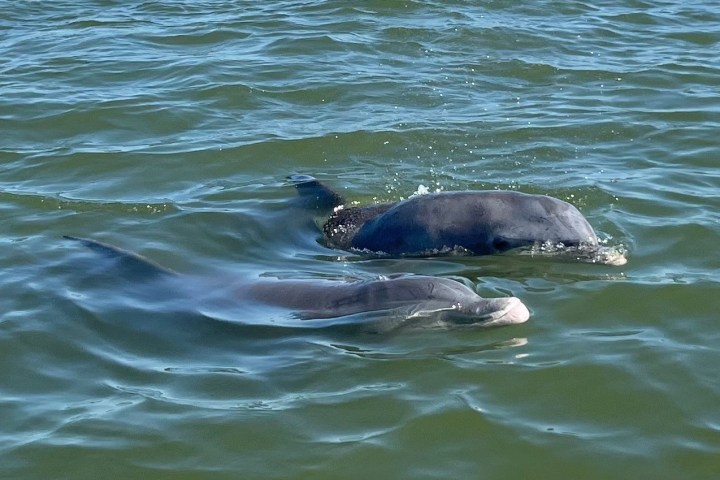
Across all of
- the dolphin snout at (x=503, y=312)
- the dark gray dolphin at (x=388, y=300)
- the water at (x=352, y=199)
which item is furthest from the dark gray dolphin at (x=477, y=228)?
the dolphin snout at (x=503, y=312)

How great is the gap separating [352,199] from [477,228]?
192cm

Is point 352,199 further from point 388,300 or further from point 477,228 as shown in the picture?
point 388,300

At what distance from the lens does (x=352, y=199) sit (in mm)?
10906

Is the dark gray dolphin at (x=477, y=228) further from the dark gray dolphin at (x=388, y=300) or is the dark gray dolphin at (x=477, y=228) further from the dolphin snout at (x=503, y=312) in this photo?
the dolphin snout at (x=503, y=312)

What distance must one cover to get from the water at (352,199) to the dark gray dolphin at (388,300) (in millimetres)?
114

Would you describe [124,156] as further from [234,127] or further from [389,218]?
[389,218]

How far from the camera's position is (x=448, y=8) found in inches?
703

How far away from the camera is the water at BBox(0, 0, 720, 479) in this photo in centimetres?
644

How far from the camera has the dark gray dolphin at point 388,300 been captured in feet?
24.9

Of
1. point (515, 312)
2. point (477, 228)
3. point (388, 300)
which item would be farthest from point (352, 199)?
point (515, 312)

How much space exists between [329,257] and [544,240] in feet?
5.71

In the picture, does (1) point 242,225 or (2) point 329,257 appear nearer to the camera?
(2) point 329,257

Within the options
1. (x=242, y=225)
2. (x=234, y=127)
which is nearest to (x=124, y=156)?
(x=234, y=127)

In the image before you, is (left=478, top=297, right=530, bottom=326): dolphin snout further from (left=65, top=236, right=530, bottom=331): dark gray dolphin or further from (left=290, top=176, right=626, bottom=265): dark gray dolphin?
(left=290, top=176, right=626, bottom=265): dark gray dolphin
